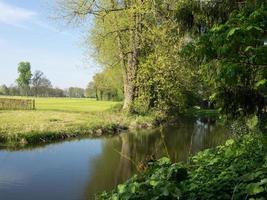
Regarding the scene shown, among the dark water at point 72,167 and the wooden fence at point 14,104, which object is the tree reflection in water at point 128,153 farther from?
the wooden fence at point 14,104

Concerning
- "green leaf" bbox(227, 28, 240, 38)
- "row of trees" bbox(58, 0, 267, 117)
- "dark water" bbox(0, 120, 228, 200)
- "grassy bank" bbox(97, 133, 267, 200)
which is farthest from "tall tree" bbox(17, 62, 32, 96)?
"green leaf" bbox(227, 28, 240, 38)

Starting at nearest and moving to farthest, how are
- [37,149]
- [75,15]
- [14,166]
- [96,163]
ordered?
[14,166] < [96,163] < [37,149] < [75,15]

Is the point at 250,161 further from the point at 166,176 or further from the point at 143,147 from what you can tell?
the point at 143,147

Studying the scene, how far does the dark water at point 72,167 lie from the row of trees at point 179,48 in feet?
4.89

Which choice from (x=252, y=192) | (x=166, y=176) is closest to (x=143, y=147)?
(x=166, y=176)

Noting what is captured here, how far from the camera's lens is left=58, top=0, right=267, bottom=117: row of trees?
5.68 metres

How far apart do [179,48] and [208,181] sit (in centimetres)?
1656

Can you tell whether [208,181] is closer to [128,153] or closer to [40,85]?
[128,153]

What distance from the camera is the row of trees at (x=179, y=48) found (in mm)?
5680

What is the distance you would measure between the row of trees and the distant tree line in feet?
300

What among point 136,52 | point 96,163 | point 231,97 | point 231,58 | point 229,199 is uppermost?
point 136,52

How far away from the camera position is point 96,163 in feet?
51.4

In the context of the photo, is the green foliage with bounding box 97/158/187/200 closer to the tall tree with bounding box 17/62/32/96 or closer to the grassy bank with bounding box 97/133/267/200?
the grassy bank with bounding box 97/133/267/200

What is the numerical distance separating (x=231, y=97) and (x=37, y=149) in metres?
11.9
